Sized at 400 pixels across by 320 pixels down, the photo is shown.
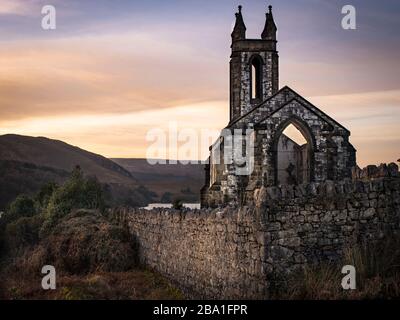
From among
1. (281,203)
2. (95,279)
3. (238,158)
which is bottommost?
(95,279)

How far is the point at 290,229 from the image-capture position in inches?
409

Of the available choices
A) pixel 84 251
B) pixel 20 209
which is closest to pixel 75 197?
pixel 20 209

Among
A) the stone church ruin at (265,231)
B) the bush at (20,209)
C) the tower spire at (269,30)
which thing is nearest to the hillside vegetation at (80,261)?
the stone church ruin at (265,231)

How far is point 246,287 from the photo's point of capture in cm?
1084

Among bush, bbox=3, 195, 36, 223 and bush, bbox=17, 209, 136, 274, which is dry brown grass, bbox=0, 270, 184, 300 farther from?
bush, bbox=3, 195, 36, 223

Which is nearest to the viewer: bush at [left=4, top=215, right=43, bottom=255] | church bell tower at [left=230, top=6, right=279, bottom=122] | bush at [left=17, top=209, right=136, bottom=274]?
bush at [left=17, top=209, right=136, bottom=274]

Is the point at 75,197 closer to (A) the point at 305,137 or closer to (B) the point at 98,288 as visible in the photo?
(A) the point at 305,137

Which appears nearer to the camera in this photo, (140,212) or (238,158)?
(140,212)

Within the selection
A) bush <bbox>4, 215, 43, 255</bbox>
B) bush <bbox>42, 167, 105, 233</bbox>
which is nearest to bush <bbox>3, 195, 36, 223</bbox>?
bush <bbox>4, 215, 43, 255</bbox>

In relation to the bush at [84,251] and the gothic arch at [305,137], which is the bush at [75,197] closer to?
the bush at [84,251]

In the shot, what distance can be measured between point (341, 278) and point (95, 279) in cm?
796

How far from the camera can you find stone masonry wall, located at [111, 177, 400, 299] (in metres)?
10.3
